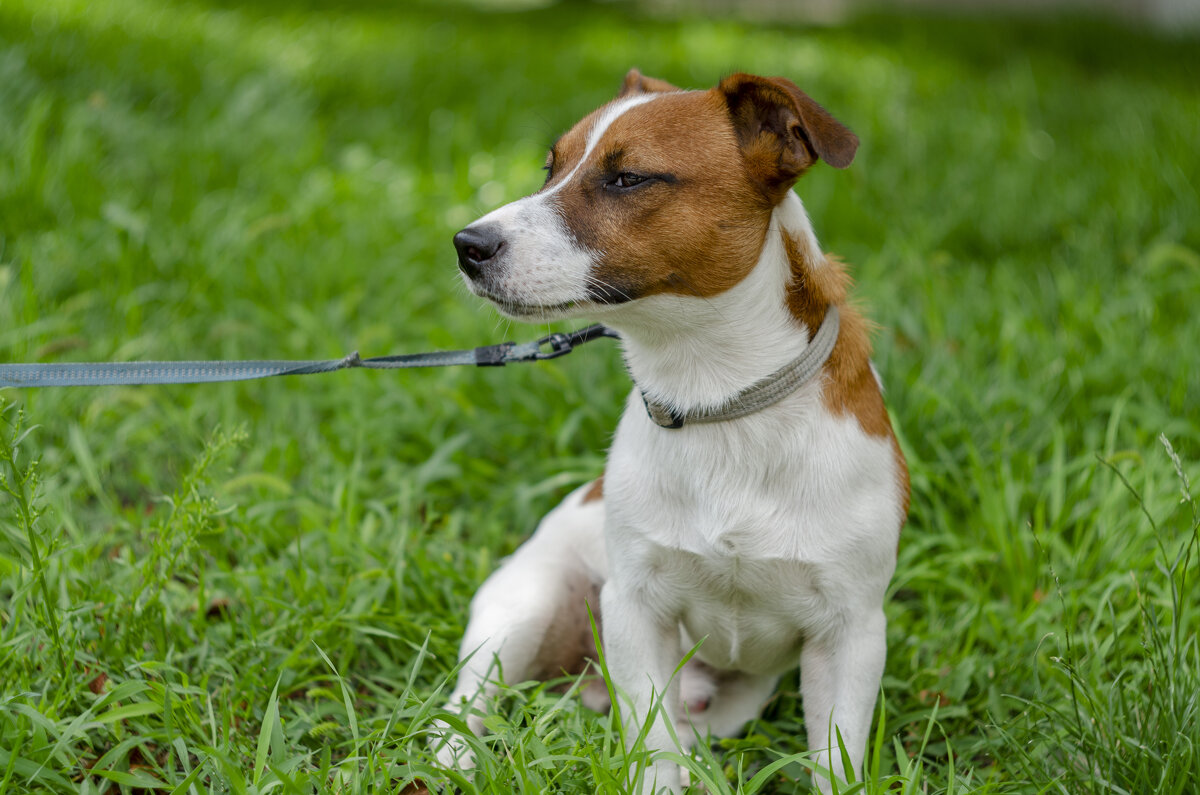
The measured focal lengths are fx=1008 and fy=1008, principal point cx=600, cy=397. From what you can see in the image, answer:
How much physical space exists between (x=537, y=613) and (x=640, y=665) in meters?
0.38

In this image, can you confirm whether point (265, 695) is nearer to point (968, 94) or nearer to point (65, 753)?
point (65, 753)

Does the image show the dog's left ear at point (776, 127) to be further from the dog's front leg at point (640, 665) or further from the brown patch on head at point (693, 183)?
the dog's front leg at point (640, 665)

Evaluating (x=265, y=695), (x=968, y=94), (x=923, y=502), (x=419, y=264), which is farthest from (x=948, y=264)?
(x=265, y=695)

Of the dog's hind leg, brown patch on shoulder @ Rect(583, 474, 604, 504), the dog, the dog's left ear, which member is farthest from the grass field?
the dog's left ear

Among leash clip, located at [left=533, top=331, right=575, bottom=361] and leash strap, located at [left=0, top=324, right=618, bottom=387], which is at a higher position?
leash strap, located at [left=0, top=324, right=618, bottom=387]

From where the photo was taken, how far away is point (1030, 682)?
2.60 metres

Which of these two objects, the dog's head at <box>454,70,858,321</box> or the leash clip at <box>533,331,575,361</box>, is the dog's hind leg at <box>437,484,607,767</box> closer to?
the leash clip at <box>533,331,575,361</box>

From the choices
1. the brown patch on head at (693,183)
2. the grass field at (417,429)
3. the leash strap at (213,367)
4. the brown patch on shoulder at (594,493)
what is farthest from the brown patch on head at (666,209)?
the brown patch on shoulder at (594,493)

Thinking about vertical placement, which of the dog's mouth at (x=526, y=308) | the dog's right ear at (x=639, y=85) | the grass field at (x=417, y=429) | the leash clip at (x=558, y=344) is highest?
the dog's right ear at (x=639, y=85)

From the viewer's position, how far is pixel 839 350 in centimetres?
220

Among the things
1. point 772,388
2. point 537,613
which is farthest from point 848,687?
point 537,613

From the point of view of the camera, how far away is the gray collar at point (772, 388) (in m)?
2.13

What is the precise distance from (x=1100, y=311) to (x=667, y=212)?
2.83m

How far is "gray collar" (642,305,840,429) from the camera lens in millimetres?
2135
